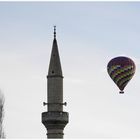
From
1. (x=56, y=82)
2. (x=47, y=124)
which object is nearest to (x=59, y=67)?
(x=56, y=82)

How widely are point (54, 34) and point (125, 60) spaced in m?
11.5

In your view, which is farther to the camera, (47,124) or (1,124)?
(47,124)

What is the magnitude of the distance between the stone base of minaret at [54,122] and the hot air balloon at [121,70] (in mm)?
7646

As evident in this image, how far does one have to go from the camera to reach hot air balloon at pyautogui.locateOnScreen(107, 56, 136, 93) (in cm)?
5234

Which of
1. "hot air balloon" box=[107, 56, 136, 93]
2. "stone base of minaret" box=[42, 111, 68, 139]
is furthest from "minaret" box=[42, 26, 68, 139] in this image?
"hot air balloon" box=[107, 56, 136, 93]

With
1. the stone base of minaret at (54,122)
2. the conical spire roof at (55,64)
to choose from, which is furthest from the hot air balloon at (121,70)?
the stone base of minaret at (54,122)

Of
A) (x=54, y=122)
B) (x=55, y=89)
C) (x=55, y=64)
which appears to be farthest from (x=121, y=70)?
(x=54, y=122)

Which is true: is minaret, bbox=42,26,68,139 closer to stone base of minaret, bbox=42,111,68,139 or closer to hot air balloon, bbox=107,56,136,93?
stone base of minaret, bbox=42,111,68,139

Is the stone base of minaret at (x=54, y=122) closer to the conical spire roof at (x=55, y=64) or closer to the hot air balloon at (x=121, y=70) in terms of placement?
the conical spire roof at (x=55, y=64)

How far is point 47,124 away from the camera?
58.2m

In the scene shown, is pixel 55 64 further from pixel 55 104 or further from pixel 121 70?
pixel 121 70

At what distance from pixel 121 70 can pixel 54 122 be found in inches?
381

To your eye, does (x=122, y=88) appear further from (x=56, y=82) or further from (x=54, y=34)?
(x=54, y=34)

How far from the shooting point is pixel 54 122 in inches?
2279
